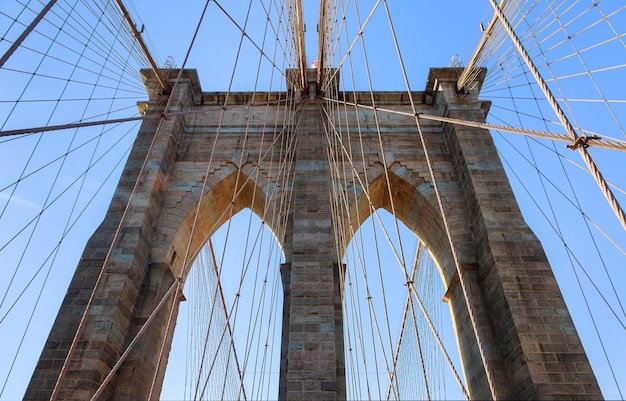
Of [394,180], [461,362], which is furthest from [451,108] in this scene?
[461,362]

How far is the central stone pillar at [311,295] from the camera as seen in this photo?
19.6 feet

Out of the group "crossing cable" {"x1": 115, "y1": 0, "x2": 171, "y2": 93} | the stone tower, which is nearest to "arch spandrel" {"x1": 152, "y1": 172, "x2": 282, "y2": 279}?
the stone tower

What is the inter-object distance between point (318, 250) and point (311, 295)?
83cm

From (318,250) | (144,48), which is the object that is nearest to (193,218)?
(318,250)

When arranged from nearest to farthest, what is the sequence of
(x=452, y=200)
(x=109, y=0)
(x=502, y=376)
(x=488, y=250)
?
(x=502, y=376), (x=488, y=250), (x=109, y=0), (x=452, y=200)

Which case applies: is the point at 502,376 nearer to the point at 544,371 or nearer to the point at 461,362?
the point at 544,371

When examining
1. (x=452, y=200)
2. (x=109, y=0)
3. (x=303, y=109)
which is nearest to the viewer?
(x=109, y=0)

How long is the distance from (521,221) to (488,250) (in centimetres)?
91

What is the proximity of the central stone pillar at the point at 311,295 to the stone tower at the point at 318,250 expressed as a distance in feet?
0.06

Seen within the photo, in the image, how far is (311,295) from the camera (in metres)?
6.71

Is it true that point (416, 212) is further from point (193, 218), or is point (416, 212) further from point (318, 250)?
point (193, 218)

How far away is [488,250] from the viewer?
691 cm

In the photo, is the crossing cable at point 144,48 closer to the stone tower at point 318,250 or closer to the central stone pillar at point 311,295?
the stone tower at point 318,250

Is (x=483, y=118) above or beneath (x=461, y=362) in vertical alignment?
above
